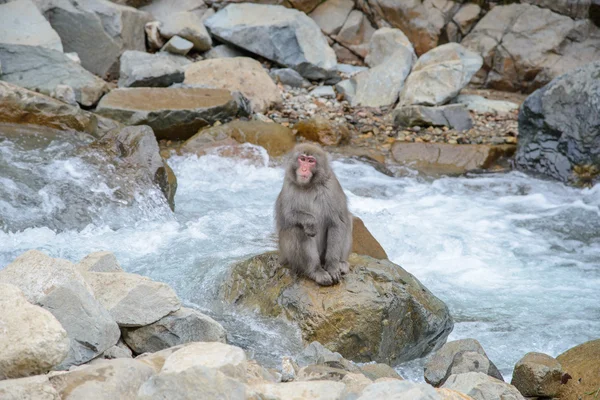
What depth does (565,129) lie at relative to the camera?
388 inches

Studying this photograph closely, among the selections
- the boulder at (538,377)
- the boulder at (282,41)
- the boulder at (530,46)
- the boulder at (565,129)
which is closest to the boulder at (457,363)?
the boulder at (538,377)

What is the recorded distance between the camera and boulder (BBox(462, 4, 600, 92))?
1260 cm

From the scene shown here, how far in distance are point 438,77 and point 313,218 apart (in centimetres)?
720

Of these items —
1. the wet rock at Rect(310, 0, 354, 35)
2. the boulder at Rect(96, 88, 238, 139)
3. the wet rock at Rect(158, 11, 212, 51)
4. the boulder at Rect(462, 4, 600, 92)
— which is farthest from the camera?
the wet rock at Rect(310, 0, 354, 35)

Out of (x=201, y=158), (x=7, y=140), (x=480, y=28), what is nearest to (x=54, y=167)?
(x=7, y=140)

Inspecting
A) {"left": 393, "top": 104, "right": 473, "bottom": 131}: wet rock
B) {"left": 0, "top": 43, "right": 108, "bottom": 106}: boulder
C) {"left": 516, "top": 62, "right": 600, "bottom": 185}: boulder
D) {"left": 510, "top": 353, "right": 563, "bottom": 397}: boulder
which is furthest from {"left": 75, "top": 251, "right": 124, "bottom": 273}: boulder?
{"left": 393, "top": 104, "right": 473, "bottom": 131}: wet rock

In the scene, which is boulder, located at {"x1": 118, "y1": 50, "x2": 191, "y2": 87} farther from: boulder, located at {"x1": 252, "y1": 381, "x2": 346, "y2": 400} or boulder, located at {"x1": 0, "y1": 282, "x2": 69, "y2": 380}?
boulder, located at {"x1": 252, "y1": 381, "x2": 346, "y2": 400}

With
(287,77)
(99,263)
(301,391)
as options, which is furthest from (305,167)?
(287,77)

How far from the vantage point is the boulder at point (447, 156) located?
991cm

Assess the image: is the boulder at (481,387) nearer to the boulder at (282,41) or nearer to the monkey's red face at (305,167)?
the monkey's red face at (305,167)

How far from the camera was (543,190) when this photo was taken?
30.6 feet

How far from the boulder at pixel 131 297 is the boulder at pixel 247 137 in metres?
5.47

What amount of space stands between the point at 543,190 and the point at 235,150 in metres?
3.80

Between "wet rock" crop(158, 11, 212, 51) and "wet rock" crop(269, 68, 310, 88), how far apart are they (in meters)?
1.21
